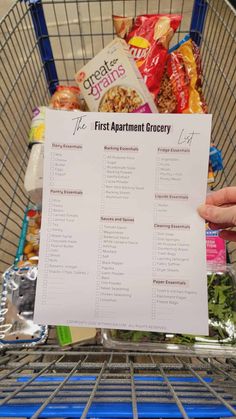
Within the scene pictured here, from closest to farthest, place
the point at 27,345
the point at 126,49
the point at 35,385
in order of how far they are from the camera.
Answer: the point at 35,385 → the point at 27,345 → the point at 126,49

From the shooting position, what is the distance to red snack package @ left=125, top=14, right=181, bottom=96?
107 cm

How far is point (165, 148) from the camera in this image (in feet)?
2.16

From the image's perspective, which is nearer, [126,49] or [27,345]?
[27,345]

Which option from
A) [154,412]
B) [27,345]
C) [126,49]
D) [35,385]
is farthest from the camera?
[126,49]

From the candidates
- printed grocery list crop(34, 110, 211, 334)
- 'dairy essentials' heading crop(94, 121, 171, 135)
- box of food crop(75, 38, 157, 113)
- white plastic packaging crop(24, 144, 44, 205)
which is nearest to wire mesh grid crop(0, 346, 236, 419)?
printed grocery list crop(34, 110, 211, 334)

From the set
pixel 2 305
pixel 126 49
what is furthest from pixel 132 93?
pixel 2 305

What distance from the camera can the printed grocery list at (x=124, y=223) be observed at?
0.65m

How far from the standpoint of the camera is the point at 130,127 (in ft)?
2.17

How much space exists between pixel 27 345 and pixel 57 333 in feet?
0.27

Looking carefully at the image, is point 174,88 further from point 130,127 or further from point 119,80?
point 130,127

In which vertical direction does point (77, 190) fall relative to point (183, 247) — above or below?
above

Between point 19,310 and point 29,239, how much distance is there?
26 cm

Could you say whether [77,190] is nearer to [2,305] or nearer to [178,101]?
[2,305]

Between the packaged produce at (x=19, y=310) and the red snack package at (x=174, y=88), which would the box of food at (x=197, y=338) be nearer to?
the packaged produce at (x=19, y=310)
